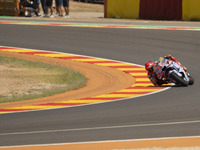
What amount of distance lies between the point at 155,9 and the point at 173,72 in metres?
14.8

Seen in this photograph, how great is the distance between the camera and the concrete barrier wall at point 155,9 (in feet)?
90.8

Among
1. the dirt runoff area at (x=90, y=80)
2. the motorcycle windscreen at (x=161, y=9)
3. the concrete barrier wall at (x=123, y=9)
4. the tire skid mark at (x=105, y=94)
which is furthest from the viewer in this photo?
the concrete barrier wall at (x=123, y=9)

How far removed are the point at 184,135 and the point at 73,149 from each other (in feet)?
6.19

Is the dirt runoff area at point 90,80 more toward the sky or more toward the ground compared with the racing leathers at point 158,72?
more toward the ground

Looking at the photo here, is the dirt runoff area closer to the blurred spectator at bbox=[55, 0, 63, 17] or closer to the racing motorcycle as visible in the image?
the racing motorcycle

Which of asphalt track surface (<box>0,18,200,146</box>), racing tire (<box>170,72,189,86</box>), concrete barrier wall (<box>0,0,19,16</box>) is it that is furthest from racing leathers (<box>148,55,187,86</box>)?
concrete barrier wall (<box>0,0,19,16</box>)

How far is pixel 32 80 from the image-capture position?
16766 millimetres

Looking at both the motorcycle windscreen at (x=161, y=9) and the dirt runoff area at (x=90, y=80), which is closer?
the dirt runoff area at (x=90, y=80)

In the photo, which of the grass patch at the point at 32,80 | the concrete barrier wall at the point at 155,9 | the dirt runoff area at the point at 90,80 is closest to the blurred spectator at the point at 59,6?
the concrete barrier wall at the point at 155,9

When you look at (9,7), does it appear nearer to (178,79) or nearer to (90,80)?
(90,80)

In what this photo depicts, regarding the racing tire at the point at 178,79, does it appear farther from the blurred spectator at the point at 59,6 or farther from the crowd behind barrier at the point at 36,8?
the crowd behind barrier at the point at 36,8

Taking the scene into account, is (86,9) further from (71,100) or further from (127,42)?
(71,100)

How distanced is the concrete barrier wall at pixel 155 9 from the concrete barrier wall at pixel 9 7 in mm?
4807

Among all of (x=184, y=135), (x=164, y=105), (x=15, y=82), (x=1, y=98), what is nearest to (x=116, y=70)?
(x=15, y=82)
